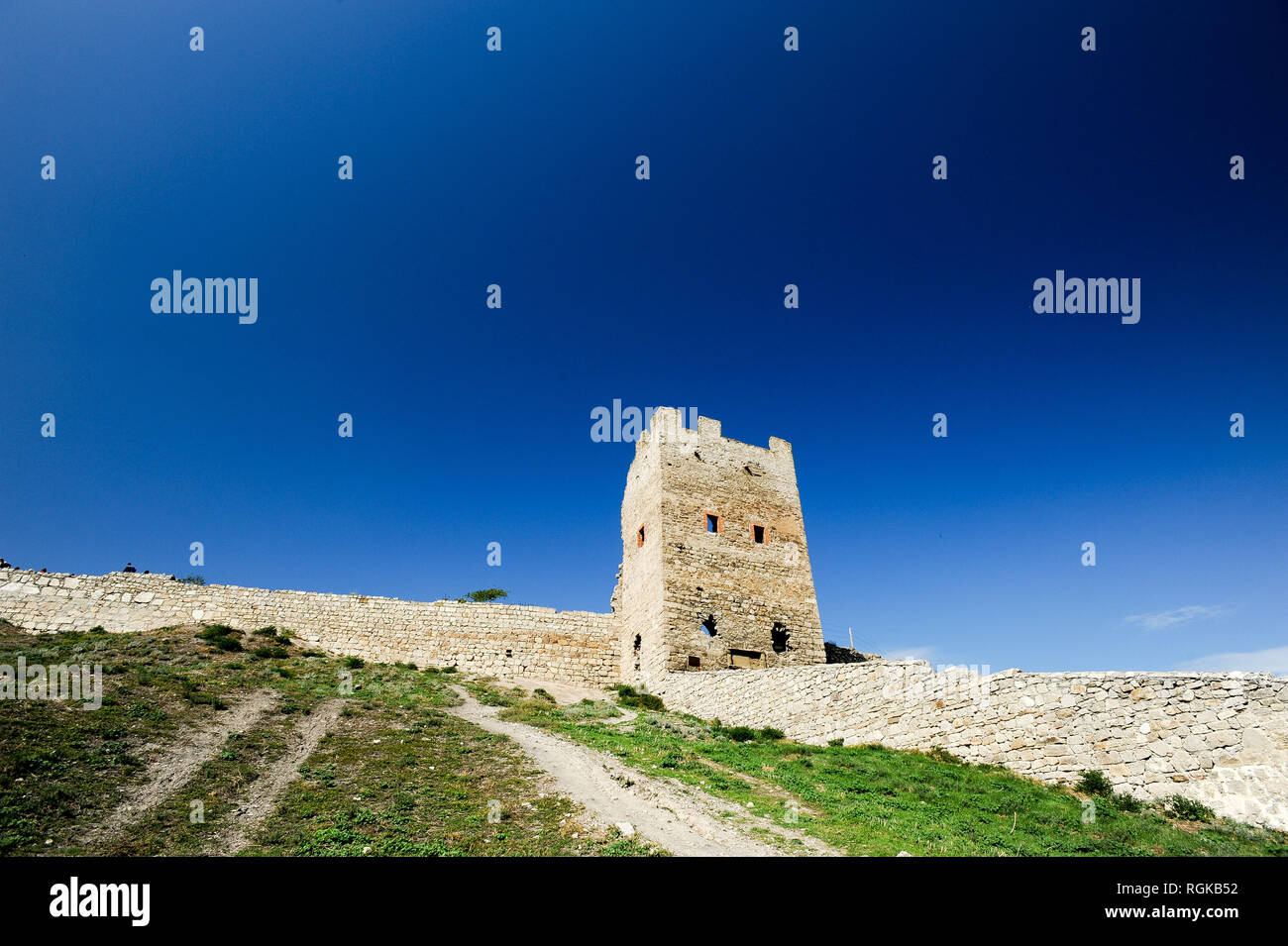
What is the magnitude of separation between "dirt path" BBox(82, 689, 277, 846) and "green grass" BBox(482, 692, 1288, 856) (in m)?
8.34

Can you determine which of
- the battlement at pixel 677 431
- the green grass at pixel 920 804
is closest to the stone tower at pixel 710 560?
the battlement at pixel 677 431

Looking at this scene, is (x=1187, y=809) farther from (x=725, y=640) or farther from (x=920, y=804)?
(x=725, y=640)

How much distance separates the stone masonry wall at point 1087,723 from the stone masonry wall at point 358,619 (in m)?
12.9

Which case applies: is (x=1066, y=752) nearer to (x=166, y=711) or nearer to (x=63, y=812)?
(x=63, y=812)

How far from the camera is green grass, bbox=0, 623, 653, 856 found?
7758mm

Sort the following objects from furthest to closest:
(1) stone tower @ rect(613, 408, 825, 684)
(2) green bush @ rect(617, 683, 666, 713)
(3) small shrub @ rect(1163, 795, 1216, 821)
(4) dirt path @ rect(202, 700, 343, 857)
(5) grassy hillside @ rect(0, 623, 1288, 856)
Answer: (1) stone tower @ rect(613, 408, 825, 684)
(2) green bush @ rect(617, 683, 666, 713)
(3) small shrub @ rect(1163, 795, 1216, 821)
(5) grassy hillside @ rect(0, 623, 1288, 856)
(4) dirt path @ rect(202, 700, 343, 857)

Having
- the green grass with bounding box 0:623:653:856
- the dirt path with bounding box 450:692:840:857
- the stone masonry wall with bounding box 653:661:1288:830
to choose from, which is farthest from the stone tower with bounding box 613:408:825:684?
the dirt path with bounding box 450:692:840:857

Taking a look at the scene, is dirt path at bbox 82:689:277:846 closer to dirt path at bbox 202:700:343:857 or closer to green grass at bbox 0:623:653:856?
green grass at bbox 0:623:653:856

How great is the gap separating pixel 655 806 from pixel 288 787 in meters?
6.71

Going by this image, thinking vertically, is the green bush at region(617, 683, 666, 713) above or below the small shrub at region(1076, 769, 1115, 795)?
below

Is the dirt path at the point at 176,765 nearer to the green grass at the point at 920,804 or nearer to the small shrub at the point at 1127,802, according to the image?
the green grass at the point at 920,804

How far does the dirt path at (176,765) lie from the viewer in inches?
319

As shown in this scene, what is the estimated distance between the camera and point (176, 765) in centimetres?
1077
